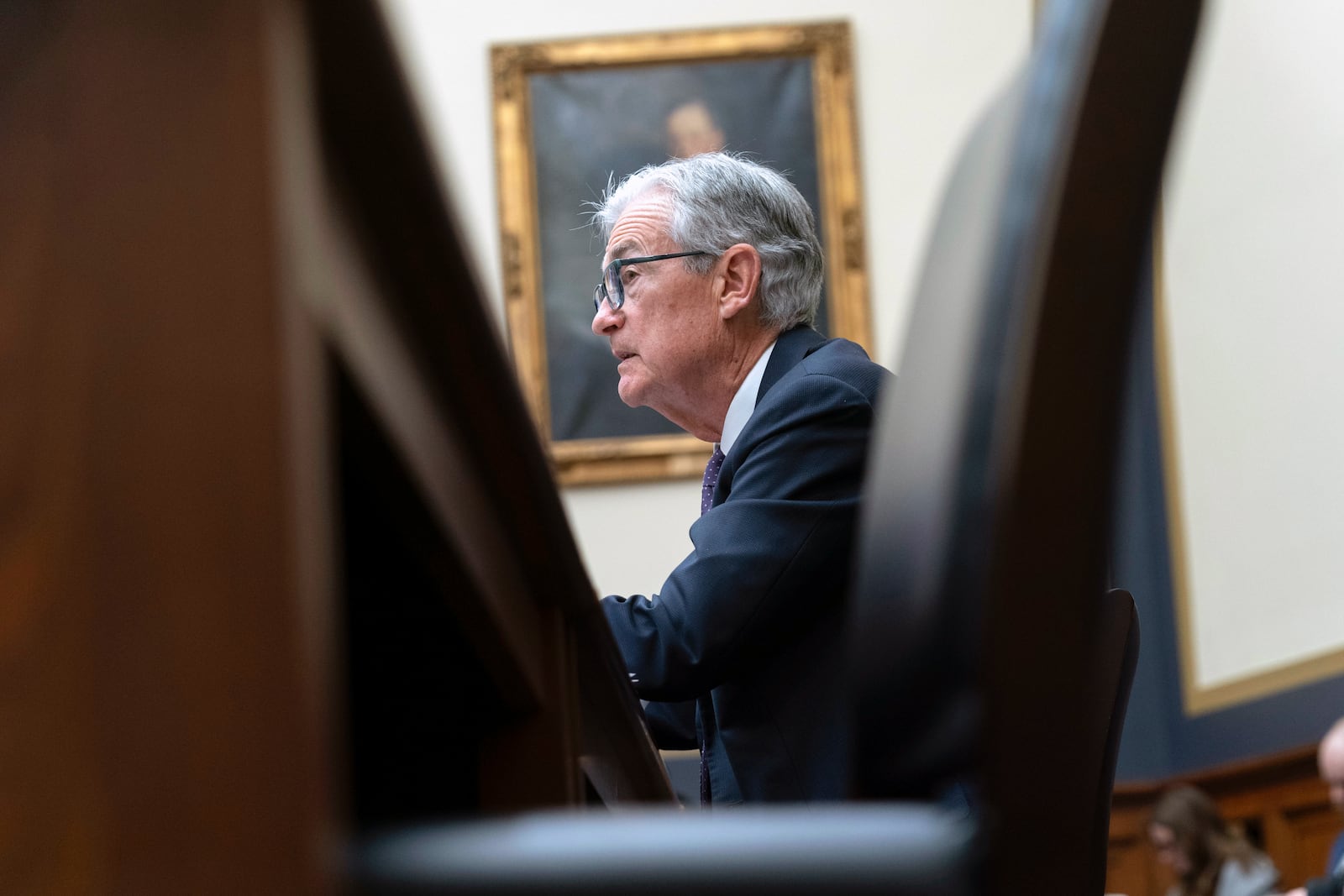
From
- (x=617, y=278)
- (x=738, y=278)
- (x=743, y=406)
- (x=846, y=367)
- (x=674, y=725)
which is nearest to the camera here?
(x=846, y=367)

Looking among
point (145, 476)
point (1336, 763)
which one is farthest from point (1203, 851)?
point (145, 476)

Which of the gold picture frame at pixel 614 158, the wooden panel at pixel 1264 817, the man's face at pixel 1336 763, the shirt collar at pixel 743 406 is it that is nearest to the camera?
the shirt collar at pixel 743 406

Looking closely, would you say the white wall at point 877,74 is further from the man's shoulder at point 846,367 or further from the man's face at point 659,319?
the man's shoulder at point 846,367

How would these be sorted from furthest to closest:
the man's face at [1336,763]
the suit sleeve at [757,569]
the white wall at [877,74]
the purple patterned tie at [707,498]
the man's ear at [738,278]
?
the white wall at [877,74] < the man's face at [1336,763] < the man's ear at [738,278] < the purple patterned tie at [707,498] < the suit sleeve at [757,569]

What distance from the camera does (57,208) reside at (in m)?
0.46

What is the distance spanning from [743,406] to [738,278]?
26 centimetres

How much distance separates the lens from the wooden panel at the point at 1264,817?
5004 mm

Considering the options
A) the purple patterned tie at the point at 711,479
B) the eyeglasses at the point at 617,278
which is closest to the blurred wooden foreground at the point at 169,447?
the purple patterned tie at the point at 711,479

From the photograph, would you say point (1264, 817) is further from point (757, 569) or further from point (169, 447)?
point (169, 447)

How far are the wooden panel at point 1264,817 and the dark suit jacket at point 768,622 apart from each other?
11.5 ft

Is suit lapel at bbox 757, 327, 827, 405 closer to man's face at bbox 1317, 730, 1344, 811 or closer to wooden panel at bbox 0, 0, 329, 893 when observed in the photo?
wooden panel at bbox 0, 0, 329, 893

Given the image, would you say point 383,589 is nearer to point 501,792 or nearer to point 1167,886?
point 501,792

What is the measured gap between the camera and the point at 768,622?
5.25 ft

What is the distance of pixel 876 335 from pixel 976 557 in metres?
5.38
